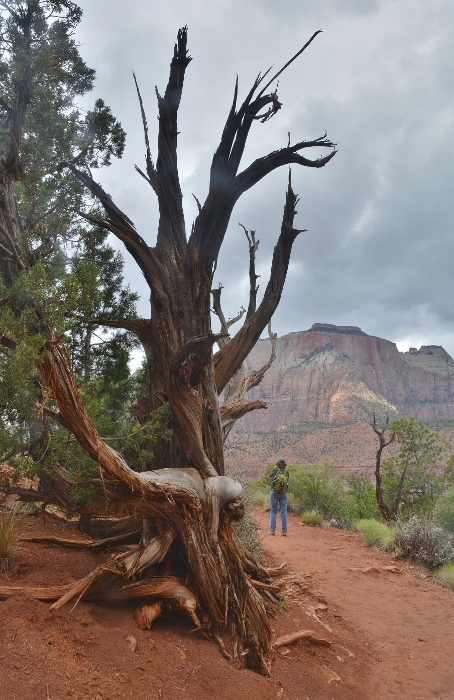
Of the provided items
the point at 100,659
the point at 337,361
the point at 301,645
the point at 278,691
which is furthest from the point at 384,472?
the point at 337,361

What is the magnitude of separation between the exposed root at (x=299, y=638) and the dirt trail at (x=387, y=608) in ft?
1.76

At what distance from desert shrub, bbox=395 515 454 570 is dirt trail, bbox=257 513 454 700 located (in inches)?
12.8

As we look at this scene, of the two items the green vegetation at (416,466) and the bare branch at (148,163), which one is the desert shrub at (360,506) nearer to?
the green vegetation at (416,466)

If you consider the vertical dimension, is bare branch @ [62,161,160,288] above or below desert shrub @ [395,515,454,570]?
above

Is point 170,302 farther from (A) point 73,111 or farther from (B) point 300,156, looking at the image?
(A) point 73,111

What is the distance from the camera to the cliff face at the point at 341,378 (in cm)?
9297

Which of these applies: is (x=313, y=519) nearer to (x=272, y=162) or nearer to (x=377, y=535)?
(x=377, y=535)

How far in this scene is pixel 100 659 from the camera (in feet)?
11.4

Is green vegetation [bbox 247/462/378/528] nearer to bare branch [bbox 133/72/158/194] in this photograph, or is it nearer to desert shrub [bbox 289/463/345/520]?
desert shrub [bbox 289/463/345/520]

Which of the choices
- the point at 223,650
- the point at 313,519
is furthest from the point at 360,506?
the point at 223,650

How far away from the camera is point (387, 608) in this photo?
7449mm

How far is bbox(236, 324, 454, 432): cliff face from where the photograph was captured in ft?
305

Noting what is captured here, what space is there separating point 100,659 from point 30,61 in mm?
5303

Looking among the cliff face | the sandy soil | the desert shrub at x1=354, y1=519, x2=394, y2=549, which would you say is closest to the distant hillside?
the cliff face
